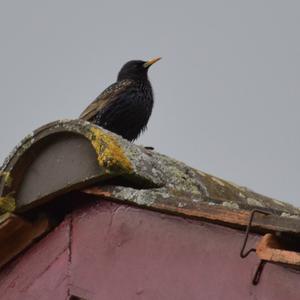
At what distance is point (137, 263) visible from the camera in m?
2.18

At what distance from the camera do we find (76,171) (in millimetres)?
2408

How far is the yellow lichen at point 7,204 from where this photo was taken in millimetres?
2508

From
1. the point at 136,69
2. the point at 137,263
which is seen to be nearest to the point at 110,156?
the point at 137,263

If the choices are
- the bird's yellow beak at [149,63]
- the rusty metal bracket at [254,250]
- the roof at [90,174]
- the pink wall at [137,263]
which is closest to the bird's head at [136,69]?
the bird's yellow beak at [149,63]

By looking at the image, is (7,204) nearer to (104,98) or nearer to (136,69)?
(104,98)

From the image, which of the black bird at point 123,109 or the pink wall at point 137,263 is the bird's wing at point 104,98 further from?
the pink wall at point 137,263

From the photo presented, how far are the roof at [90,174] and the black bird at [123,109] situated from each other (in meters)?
3.97

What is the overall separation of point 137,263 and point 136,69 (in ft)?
17.8

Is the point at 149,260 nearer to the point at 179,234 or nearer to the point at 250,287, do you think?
the point at 179,234

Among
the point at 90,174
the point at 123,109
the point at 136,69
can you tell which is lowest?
the point at 123,109

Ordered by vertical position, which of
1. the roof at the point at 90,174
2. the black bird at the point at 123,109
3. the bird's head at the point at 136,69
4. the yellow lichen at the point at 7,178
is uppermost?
the roof at the point at 90,174

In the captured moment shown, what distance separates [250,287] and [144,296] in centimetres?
32

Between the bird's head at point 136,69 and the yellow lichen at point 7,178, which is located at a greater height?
the yellow lichen at point 7,178

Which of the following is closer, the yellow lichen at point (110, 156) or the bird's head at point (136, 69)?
the yellow lichen at point (110, 156)
